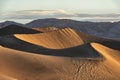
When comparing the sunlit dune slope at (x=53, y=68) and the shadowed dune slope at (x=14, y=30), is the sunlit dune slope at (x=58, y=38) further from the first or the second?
the sunlit dune slope at (x=53, y=68)

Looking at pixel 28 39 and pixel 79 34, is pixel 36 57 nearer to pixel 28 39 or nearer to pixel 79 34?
pixel 28 39

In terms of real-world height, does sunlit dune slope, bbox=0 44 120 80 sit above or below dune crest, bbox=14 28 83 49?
above

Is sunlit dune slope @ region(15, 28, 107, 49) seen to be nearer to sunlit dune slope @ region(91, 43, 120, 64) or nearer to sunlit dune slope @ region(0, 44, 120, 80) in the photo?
sunlit dune slope @ region(91, 43, 120, 64)

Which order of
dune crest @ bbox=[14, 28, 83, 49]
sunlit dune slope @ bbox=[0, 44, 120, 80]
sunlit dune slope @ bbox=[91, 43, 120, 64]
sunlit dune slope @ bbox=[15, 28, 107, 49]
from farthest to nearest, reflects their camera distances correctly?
sunlit dune slope @ bbox=[15, 28, 107, 49] < dune crest @ bbox=[14, 28, 83, 49] < sunlit dune slope @ bbox=[91, 43, 120, 64] < sunlit dune slope @ bbox=[0, 44, 120, 80]

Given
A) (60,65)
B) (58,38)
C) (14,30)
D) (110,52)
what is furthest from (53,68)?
(14,30)

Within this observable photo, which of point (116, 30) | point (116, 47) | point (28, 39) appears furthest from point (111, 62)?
point (116, 30)

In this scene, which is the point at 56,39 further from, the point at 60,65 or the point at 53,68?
the point at 53,68

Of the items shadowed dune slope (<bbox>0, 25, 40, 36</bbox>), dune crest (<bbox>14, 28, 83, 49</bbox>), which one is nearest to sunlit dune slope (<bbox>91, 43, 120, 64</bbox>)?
dune crest (<bbox>14, 28, 83, 49</bbox>)
